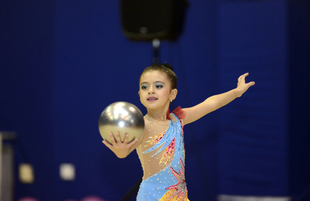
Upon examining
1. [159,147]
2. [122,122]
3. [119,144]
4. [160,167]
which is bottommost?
[160,167]

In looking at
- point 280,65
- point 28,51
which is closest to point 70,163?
point 28,51

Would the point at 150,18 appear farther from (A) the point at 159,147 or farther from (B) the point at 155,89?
(A) the point at 159,147

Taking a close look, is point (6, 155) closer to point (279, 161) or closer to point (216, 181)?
point (216, 181)

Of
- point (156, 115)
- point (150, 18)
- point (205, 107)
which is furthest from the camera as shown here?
point (150, 18)

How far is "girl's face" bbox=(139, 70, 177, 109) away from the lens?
1.87 metres

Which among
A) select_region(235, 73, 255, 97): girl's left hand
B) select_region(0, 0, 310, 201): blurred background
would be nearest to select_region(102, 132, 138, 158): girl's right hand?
select_region(235, 73, 255, 97): girl's left hand

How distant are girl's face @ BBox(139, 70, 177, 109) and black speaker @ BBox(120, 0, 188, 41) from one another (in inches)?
54.4

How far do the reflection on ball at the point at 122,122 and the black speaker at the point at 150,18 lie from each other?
181cm

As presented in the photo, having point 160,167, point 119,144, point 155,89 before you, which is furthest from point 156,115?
point 119,144

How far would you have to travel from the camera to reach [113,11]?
3.60 m

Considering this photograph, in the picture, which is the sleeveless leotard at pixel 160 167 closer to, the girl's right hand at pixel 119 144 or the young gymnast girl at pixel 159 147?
the young gymnast girl at pixel 159 147

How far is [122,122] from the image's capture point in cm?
149

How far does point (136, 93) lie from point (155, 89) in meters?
1.64

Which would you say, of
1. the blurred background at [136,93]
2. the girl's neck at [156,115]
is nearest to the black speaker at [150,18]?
the blurred background at [136,93]
